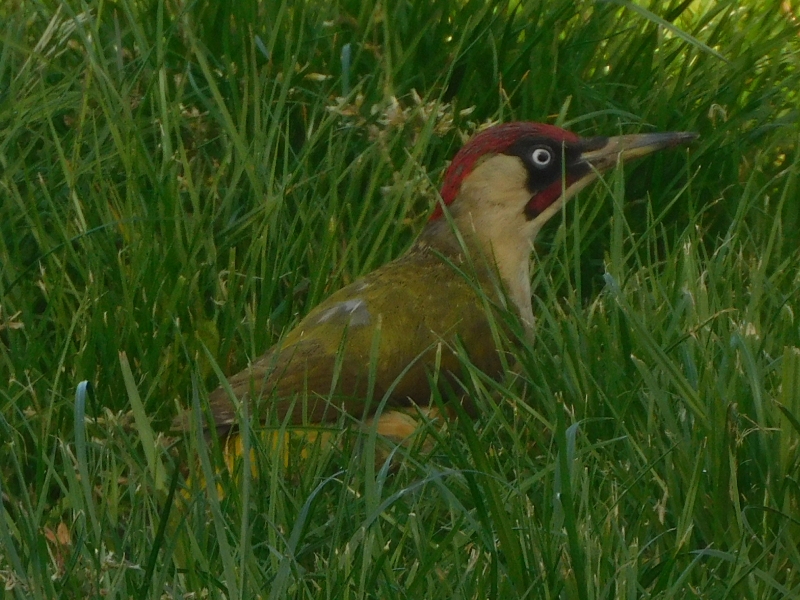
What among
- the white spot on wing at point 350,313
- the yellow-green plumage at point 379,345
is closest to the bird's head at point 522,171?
the yellow-green plumage at point 379,345

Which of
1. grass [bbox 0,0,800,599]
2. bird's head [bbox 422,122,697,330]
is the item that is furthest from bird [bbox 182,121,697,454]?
grass [bbox 0,0,800,599]

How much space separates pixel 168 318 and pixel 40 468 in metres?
0.69

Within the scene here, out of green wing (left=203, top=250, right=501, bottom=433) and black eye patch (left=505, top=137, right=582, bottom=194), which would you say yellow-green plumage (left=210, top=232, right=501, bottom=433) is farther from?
black eye patch (left=505, top=137, right=582, bottom=194)

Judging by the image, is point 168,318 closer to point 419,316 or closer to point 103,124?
point 419,316

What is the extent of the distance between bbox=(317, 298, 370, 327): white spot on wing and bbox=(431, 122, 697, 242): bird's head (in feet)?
1.58

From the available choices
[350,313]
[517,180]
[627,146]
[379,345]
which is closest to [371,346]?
[379,345]

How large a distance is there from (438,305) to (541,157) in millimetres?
568

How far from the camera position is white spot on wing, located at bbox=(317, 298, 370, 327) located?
3.50 metres

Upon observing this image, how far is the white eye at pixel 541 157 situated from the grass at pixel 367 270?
7.6 inches

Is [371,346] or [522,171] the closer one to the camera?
[371,346]

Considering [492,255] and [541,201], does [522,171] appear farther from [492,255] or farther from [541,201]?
[492,255]

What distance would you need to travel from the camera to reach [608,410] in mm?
3051

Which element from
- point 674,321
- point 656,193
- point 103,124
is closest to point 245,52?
point 103,124

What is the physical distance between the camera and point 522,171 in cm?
398
